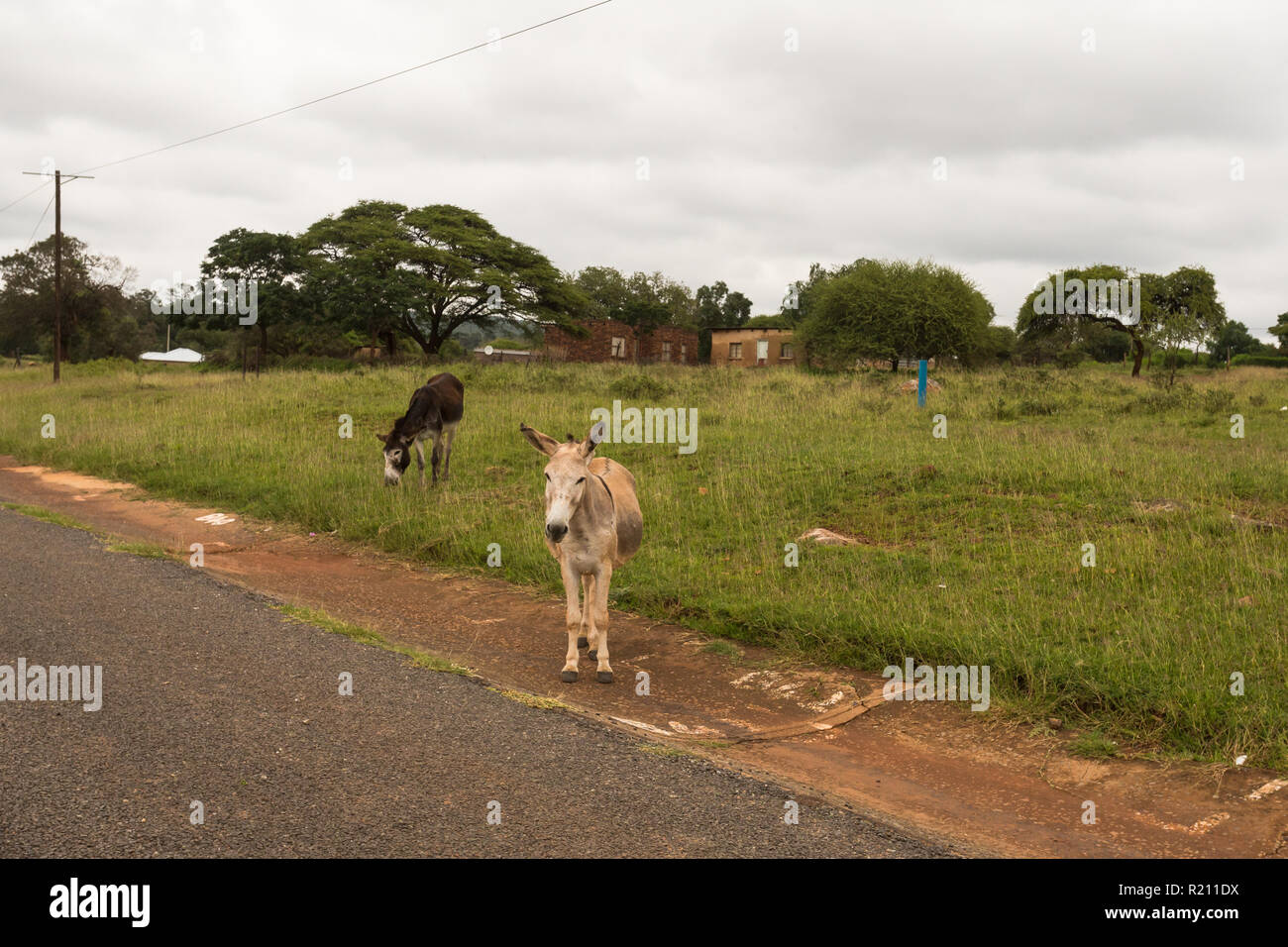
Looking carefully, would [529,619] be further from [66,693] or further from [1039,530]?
[1039,530]

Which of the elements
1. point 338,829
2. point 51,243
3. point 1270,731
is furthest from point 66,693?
point 51,243

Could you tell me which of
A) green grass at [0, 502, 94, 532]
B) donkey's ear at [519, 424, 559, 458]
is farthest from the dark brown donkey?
donkey's ear at [519, 424, 559, 458]

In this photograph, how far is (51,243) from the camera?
59.6 metres

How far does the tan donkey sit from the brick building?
42.5 m

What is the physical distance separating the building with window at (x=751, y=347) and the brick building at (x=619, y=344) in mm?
2327

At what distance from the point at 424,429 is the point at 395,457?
1.01m

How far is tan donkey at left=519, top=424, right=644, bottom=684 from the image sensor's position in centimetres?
673

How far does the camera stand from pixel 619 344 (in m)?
58.8

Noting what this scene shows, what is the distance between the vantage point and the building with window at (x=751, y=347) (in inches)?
2420

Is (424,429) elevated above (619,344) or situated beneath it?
situated beneath

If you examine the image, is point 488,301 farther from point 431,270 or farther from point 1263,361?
point 1263,361

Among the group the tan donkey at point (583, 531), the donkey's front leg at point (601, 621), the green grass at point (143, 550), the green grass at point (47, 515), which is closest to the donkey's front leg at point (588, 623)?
the tan donkey at point (583, 531)

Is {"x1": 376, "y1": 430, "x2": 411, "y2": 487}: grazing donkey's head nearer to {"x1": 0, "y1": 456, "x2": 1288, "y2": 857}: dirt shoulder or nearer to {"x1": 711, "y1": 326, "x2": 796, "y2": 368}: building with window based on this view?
{"x1": 0, "y1": 456, "x2": 1288, "y2": 857}: dirt shoulder

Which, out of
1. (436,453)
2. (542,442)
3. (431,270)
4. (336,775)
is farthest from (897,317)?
(336,775)
